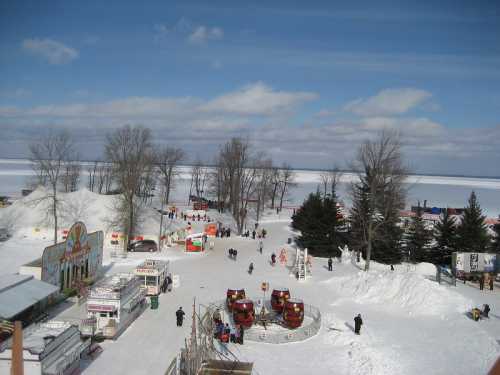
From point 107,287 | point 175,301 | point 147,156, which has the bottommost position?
point 175,301

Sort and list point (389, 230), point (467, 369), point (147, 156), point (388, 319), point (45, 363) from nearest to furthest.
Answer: point (45, 363) → point (467, 369) → point (388, 319) → point (389, 230) → point (147, 156)

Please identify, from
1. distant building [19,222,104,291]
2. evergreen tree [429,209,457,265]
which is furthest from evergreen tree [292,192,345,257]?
distant building [19,222,104,291]

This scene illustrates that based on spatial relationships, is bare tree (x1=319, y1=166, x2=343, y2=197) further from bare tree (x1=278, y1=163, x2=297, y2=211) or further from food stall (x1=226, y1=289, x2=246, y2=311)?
food stall (x1=226, y1=289, x2=246, y2=311)

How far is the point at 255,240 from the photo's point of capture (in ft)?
140

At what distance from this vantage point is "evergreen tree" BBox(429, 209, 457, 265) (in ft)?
121

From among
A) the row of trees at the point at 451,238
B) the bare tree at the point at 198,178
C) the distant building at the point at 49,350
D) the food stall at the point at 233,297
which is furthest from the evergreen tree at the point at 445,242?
the bare tree at the point at 198,178

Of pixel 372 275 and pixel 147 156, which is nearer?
pixel 372 275

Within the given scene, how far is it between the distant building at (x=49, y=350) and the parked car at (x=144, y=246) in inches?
874

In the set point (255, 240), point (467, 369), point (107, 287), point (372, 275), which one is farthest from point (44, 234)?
point (467, 369)

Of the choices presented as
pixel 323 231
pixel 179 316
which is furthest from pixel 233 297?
pixel 323 231

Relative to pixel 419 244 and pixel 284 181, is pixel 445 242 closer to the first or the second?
pixel 419 244

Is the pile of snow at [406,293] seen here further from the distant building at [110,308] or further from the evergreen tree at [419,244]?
the evergreen tree at [419,244]

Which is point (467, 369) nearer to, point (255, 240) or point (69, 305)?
point (69, 305)

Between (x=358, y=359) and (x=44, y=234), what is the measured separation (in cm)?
3112
